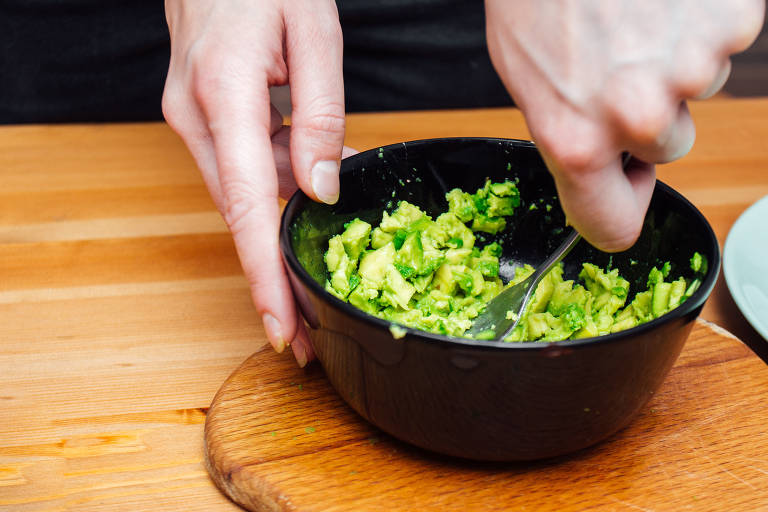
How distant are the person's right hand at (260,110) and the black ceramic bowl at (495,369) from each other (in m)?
0.05

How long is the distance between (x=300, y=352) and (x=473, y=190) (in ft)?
1.23

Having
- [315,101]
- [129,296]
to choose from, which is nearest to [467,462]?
[315,101]

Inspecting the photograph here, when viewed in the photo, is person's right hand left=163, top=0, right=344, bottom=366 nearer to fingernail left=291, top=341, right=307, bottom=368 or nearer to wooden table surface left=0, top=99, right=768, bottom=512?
fingernail left=291, top=341, right=307, bottom=368

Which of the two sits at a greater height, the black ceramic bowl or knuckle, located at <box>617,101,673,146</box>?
knuckle, located at <box>617,101,673,146</box>

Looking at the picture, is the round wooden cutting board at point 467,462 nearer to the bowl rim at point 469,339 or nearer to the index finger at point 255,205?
the index finger at point 255,205

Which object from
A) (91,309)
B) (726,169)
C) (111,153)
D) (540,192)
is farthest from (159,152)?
(726,169)

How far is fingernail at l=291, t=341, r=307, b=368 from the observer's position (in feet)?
3.10

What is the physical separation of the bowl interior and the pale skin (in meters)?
0.05

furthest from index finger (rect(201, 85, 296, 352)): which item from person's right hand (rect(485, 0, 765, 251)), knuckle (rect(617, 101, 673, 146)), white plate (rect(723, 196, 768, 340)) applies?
white plate (rect(723, 196, 768, 340))

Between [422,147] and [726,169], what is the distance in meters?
0.89

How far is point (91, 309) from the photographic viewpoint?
3.71 feet

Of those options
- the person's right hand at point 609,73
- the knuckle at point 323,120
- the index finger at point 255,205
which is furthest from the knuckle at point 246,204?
the person's right hand at point 609,73

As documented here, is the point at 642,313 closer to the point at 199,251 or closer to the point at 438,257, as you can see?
the point at 438,257

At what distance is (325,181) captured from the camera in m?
0.94
